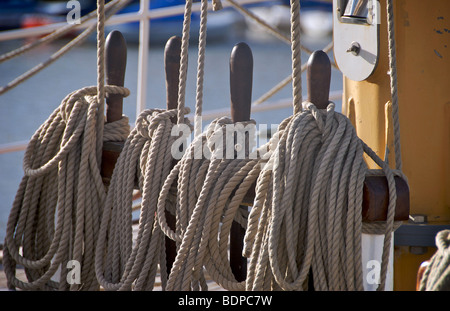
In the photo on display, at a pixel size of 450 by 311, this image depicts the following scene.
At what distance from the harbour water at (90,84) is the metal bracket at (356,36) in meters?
4.84

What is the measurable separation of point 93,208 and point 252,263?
2.15 ft

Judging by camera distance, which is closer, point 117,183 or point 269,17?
point 117,183

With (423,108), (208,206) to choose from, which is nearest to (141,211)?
(208,206)

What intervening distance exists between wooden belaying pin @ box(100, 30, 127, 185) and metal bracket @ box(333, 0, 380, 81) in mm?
829

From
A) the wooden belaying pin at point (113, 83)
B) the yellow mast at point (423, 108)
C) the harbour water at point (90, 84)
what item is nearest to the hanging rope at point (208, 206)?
the wooden belaying pin at point (113, 83)

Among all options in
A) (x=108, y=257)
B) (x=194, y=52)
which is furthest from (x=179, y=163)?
(x=194, y=52)

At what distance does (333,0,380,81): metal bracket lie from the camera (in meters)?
2.20

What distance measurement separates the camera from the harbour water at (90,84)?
1221 centimetres

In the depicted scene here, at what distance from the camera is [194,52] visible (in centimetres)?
1939

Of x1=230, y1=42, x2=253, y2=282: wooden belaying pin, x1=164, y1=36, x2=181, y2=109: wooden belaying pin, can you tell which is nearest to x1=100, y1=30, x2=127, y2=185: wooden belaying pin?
x1=164, y1=36, x2=181, y2=109: wooden belaying pin

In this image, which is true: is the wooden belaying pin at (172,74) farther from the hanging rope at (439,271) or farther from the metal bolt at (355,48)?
the hanging rope at (439,271)

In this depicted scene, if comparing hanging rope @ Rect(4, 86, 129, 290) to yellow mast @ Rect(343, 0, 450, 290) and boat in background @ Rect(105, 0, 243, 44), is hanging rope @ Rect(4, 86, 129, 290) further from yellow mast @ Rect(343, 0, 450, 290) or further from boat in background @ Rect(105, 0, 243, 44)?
boat in background @ Rect(105, 0, 243, 44)

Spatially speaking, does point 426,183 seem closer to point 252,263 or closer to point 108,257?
point 252,263
